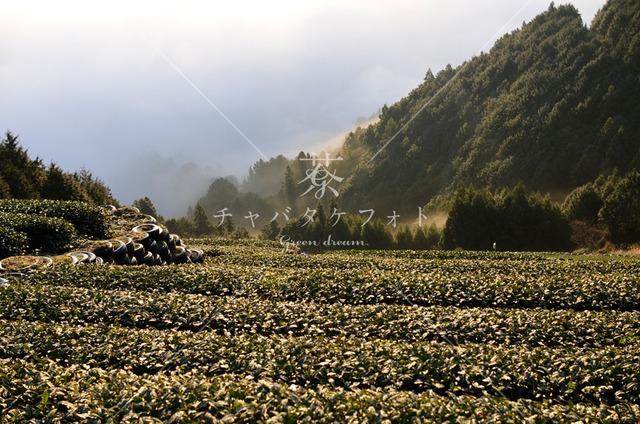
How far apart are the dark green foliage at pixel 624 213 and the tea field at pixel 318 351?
142 ft

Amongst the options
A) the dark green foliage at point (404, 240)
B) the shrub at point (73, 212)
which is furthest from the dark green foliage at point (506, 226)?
the shrub at point (73, 212)

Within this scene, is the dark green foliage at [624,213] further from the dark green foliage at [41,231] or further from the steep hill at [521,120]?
the dark green foliage at [41,231]

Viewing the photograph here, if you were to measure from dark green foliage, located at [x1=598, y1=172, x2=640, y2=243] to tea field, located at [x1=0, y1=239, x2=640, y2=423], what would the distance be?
1706 inches

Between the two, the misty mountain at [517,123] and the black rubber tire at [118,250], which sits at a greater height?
the misty mountain at [517,123]

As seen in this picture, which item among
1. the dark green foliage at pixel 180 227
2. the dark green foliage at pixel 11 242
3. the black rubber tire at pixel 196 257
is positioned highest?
the dark green foliage at pixel 180 227

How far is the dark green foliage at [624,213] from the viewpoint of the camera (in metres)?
49.8

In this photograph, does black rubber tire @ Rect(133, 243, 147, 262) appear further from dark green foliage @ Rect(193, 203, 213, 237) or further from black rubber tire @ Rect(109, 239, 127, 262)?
dark green foliage @ Rect(193, 203, 213, 237)

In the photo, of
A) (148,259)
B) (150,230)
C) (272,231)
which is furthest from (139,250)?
(272,231)

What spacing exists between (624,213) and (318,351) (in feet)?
176

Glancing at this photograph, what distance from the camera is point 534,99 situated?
12250 cm

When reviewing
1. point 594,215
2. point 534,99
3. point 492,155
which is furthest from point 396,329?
point 534,99

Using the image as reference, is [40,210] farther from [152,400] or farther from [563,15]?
[563,15]

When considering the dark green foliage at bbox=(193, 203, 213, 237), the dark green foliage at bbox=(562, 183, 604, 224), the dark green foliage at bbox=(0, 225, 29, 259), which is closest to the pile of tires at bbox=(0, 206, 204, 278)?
the dark green foliage at bbox=(0, 225, 29, 259)

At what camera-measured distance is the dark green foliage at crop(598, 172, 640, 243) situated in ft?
163
